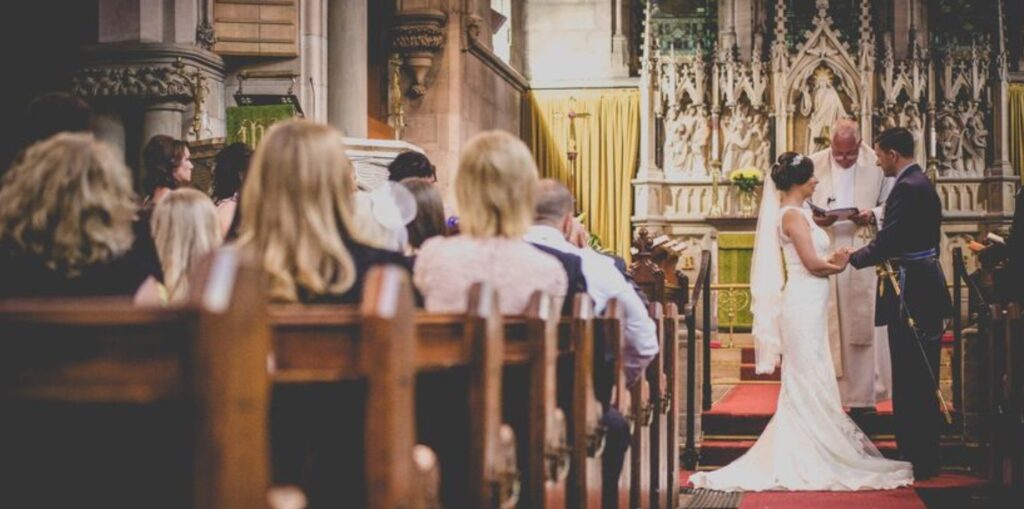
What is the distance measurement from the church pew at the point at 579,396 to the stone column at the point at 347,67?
7.85 meters

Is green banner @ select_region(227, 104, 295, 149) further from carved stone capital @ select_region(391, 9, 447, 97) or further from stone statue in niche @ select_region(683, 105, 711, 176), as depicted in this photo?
stone statue in niche @ select_region(683, 105, 711, 176)

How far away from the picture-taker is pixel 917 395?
→ 671cm

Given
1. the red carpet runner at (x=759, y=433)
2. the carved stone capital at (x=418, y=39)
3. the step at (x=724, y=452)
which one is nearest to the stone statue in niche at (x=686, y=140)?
the carved stone capital at (x=418, y=39)

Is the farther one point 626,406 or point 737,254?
point 737,254

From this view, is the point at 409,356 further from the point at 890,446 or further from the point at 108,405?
the point at 890,446

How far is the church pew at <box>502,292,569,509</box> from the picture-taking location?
3.14 m

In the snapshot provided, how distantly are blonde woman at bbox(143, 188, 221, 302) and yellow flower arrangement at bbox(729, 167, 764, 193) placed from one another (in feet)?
36.1

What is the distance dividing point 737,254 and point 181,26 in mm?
6923

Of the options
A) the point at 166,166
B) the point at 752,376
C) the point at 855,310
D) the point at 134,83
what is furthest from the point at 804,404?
the point at 134,83

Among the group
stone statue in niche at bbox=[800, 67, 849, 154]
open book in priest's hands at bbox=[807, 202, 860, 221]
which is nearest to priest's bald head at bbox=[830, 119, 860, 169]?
open book in priest's hands at bbox=[807, 202, 860, 221]

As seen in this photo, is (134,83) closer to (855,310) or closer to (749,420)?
(749,420)

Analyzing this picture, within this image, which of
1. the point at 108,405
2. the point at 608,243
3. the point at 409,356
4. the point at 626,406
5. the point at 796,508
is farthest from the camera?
the point at 608,243

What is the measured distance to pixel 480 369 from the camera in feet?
8.77

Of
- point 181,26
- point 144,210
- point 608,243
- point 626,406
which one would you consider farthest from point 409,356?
point 608,243
